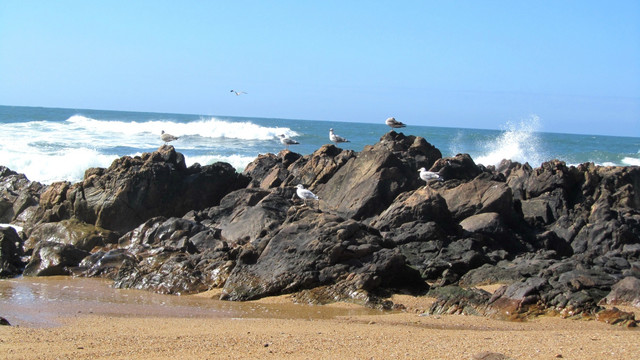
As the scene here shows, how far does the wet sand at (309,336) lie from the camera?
6879 mm

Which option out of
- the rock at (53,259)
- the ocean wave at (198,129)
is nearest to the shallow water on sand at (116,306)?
the rock at (53,259)

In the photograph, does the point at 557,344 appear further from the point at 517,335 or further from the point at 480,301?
the point at 480,301

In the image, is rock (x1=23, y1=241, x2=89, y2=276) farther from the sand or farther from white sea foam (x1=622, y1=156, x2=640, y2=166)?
white sea foam (x1=622, y1=156, x2=640, y2=166)

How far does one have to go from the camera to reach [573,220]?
15250mm

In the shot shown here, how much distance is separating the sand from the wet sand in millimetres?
10

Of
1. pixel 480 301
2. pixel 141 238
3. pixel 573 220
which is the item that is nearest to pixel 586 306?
pixel 480 301

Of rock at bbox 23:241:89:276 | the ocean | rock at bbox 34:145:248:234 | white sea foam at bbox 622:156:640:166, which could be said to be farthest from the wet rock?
white sea foam at bbox 622:156:640:166

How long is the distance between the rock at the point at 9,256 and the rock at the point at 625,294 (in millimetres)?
10238

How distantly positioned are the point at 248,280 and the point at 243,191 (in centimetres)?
567

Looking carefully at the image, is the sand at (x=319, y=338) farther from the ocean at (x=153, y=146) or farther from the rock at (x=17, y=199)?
the ocean at (x=153, y=146)

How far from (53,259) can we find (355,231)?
5914 mm

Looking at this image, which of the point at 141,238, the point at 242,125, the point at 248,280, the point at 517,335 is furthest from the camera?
the point at 242,125

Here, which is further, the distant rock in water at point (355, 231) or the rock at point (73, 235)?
the rock at point (73, 235)

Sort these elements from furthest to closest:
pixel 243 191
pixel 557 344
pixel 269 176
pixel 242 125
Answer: pixel 242 125 → pixel 269 176 → pixel 243 191 → pixel 557 344
